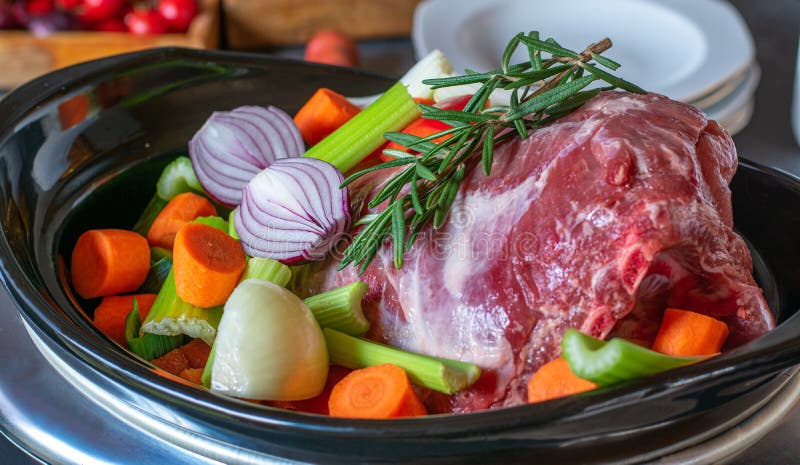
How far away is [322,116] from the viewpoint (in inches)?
63.8

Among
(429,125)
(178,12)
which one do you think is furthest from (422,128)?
(178,12)

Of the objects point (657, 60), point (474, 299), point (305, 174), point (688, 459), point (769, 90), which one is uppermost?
point (305, 174)

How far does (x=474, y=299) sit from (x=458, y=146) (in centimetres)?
22

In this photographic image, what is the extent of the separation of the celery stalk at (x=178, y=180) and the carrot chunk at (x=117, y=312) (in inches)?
10.0

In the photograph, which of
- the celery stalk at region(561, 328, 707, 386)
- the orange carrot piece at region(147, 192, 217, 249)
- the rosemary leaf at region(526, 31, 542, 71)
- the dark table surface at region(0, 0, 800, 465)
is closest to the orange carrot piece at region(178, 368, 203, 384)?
the orange carrot piece at region(147, 192, 217, 249)

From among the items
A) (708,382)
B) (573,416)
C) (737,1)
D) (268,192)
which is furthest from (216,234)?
(737,1)

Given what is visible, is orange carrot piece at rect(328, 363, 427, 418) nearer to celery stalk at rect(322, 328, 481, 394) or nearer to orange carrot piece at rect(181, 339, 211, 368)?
celery stalk at rect(322, 328, 481, 394)

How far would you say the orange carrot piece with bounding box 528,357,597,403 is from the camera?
102 centimetres

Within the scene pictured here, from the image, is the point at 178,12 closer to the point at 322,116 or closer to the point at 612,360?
the point at 322,116

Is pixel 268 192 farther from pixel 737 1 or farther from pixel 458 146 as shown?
pixel 737 1

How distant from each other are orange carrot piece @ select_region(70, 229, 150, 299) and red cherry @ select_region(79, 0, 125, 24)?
1.85 meters

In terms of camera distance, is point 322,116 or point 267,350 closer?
point 267,350

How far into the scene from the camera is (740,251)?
1.15 m

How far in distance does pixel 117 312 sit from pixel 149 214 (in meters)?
0.30
